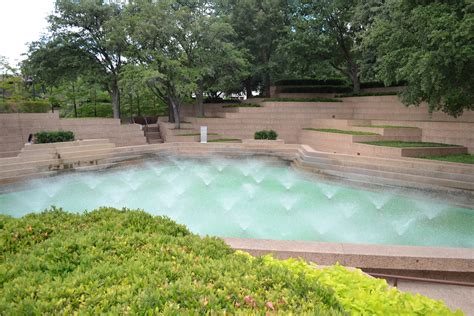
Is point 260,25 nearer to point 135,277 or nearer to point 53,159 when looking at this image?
point 53,159

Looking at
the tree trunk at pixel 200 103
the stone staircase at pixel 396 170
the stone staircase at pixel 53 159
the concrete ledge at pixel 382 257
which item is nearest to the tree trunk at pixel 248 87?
the tree trunk at pixel 200 103

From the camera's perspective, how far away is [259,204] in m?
10.3

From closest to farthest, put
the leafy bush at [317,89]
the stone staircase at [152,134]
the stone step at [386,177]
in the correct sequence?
the stone step at [386,177] → the stone staircase at [152,134] → the leafy bush at [317,89]

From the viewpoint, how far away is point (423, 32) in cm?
1038

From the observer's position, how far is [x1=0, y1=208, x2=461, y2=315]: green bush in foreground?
8.08ft

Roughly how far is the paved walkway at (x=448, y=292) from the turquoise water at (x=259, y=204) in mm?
2374

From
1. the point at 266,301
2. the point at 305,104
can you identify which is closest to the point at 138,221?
the point at 266,301

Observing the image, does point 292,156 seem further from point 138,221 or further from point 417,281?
point 138,221

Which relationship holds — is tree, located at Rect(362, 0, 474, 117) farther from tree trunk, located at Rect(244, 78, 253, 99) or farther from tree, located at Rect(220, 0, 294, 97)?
tree trunk, located at Rect(244, 78, 253, 99)

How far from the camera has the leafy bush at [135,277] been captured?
2443mm

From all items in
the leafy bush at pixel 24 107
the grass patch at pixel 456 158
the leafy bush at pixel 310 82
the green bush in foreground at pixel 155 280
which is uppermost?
the leafy bush at pixel 310 82

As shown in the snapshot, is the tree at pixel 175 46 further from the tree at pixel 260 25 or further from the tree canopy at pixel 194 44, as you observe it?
the tree at pixel 260 25

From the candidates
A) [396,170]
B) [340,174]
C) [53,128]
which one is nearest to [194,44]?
[53,128]

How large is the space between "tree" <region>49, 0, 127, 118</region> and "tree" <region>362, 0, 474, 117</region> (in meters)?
16.7
